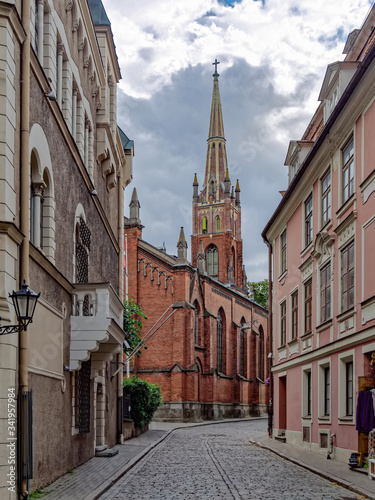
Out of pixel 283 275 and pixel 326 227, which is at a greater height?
pixel 326 227

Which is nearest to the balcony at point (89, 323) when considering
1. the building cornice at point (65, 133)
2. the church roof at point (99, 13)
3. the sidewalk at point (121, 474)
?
the sidewalk at point (121, 474)

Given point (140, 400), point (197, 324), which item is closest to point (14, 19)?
point (140, 400)

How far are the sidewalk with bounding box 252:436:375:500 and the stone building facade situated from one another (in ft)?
16.9

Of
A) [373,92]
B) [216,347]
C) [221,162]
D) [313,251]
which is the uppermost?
[221,162]

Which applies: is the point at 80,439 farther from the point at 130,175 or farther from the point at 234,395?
the point at 234,395

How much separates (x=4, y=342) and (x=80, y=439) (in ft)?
23.9

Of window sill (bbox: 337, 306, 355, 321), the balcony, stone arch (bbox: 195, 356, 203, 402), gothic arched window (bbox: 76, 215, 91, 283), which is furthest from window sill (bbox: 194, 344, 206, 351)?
the balcony

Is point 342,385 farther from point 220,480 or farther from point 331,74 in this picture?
point 331,74

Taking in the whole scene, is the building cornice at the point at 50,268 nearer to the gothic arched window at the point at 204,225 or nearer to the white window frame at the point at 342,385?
the white window frame at the point at 342,385

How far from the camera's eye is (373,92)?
55.4 feet

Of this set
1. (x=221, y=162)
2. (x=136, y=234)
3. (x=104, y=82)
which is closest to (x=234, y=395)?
(x=136, y=234)

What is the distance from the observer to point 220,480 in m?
14.3

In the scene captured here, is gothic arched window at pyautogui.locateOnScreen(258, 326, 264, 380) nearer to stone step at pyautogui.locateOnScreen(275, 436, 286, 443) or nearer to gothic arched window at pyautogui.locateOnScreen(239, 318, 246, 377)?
gothic arched window at pyautogui.locateOnScreen(239, 318, 246, 377)

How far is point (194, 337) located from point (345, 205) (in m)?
35.7
